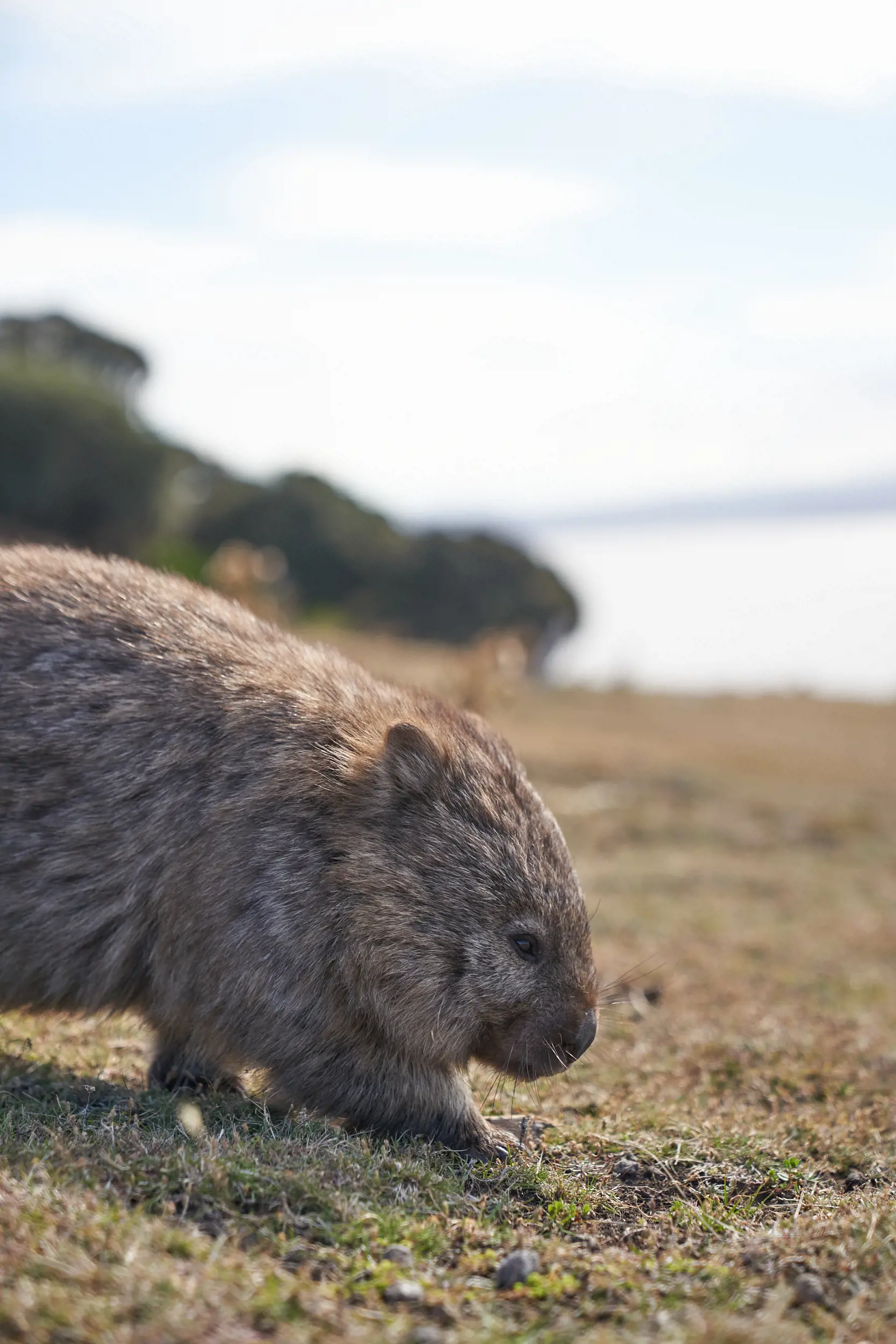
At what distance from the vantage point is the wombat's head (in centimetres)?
388

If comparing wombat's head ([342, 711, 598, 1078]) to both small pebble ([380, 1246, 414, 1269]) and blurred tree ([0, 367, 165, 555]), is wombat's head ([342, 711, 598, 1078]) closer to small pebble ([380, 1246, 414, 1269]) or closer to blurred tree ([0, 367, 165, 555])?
small pebble ([380, 1246, 414, 1269])

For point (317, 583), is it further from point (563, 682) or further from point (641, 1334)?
point (641, 1334)

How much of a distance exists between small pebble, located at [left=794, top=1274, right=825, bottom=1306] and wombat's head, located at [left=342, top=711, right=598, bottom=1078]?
3.91ft

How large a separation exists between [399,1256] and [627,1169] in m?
0.98

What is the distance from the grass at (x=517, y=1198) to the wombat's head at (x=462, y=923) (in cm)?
34

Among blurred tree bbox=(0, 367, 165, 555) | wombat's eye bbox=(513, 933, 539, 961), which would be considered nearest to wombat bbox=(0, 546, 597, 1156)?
wombat's eye bbox=(513, 933, 539, 961)

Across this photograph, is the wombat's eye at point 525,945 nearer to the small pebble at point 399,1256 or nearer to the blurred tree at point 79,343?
the small pebble at point 399,1256

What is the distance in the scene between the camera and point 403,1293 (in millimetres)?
2732

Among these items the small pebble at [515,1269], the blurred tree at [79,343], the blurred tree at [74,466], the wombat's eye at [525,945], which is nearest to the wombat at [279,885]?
the wombat's eye at [525,945]

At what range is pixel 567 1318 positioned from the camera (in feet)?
8.93

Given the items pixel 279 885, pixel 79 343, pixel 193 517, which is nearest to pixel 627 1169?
pixel 279 885

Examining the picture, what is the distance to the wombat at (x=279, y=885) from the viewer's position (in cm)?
383

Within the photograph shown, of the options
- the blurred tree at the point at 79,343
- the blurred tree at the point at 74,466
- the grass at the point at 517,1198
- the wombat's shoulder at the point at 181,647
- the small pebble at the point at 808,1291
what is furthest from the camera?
the blurred tree at the point at 79,343

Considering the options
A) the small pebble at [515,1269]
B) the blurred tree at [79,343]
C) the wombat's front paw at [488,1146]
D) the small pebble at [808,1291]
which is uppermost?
the blurred tree at [79,343]
